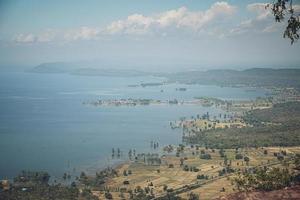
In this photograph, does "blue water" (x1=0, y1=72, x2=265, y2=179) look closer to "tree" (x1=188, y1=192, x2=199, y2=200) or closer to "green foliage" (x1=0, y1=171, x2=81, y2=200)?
"green foliage" (x1=0, y1=171, x2=81, y2=200)

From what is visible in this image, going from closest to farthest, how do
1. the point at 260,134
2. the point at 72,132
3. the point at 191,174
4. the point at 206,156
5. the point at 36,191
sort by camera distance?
the point at 36,191 < the point at 191,174 < the point at 206,156 < the point at 260,134 < the point at 72,132

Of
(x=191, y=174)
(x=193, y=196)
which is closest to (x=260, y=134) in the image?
(x=191, y=174)

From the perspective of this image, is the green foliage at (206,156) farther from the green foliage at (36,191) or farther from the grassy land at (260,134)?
the green foliage at (36,191)

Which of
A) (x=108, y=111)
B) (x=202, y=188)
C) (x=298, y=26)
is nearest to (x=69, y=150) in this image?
(x=202, y=188)

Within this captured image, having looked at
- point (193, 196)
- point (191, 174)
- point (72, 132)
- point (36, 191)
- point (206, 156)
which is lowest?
point (191, 174)

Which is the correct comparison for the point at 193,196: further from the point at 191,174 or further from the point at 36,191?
the point at 36,191

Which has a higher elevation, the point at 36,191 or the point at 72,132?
the point at 36,191

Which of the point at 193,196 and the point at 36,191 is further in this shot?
the point at 193,196

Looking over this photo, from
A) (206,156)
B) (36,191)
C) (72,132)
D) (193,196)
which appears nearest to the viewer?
(36,191)

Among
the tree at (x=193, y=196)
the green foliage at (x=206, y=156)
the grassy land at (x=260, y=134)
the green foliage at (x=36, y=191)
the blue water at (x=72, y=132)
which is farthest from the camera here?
the grassy land at (x=260, y=134)

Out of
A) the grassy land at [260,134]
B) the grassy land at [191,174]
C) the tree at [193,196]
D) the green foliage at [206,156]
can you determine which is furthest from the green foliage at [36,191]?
the grassy land at [260,134]

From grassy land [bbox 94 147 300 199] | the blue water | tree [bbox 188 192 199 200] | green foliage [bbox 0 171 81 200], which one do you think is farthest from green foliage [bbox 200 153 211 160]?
green foliage [bbox 0 171 81 200]
